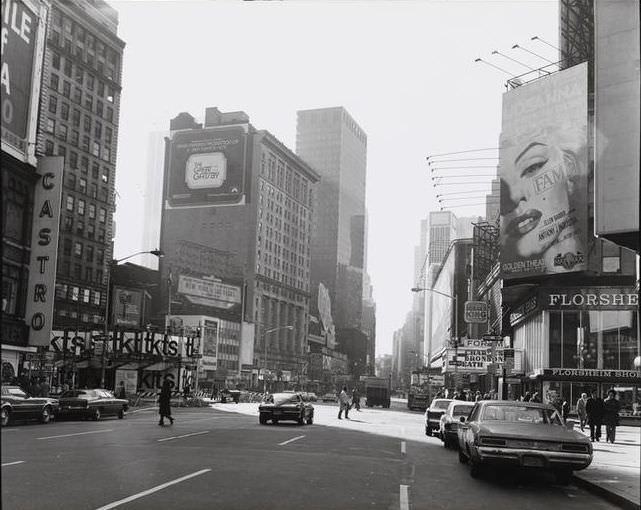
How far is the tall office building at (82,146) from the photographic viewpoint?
83188 millimetres

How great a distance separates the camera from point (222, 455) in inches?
649

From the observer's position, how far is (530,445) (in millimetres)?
13359

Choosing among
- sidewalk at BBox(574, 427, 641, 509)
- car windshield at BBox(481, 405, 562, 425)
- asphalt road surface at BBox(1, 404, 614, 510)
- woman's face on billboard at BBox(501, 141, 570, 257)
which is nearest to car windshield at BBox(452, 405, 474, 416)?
asphalt road surface at BBox(1, 404, 614, 510)

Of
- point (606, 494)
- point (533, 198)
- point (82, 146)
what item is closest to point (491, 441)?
point (606, 494)

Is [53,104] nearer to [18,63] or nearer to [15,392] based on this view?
[15,392]

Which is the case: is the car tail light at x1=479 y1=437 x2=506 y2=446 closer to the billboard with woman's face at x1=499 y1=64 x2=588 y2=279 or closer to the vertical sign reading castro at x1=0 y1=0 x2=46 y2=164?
the vertical sign reading castro at x1=0 y1=0 x2=46 y2=164

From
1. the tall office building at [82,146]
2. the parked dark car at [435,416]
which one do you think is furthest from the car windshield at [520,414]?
the tall office building at [82,146]

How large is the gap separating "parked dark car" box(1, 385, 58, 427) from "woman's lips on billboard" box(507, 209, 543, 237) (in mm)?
27497

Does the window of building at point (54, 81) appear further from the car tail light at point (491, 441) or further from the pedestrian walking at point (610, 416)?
the car tail light at point (491, 441)

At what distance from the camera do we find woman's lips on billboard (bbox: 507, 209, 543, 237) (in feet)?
140

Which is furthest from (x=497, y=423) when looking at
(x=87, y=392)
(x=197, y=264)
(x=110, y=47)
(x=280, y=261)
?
(x=280, y=261)

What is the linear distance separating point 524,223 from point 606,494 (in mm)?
32288

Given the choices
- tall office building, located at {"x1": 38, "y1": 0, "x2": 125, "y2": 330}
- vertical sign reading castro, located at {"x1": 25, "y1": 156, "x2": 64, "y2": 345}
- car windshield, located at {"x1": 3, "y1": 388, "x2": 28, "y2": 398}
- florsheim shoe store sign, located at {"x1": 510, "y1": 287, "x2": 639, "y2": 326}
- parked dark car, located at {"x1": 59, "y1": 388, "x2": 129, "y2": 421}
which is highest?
tall office building, located at {"x1": 38, "y1": 0, "x2": 125, "y2": 330}

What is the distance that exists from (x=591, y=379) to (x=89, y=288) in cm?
6706
